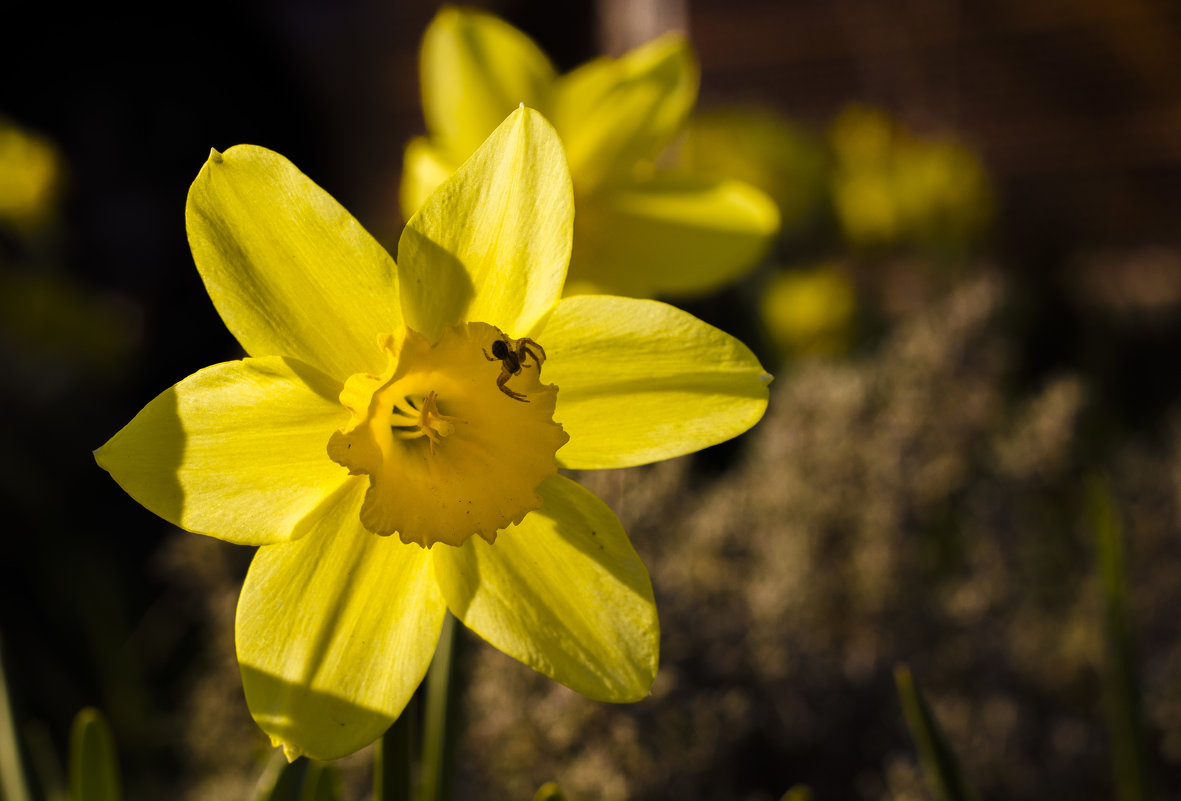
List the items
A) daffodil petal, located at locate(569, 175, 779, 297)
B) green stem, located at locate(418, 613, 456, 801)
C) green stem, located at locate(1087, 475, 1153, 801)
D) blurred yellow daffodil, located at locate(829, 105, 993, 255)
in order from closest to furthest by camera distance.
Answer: green stem, located at locate(418, 613, 456, 801) < green stem, located at locate(1087, 475, 1153, 801) < daffodil petal, located at locate(569, 175, 779, 297) < blurred yellow daffodil, located at locate(829, 105, 993, 255)

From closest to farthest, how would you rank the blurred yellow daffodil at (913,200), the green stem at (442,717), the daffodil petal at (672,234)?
the green stem at (442,717)
the daffodil petal at (672,234)
the blurred yellow daffodil at (913,200)

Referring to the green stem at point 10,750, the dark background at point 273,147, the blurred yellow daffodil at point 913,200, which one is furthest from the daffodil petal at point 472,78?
the blurred yellow daffodil at point 913,200

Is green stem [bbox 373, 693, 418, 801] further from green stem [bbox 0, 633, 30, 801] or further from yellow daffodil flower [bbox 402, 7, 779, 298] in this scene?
yellow daffodil flower [bbox 402, 7, 779, 298]

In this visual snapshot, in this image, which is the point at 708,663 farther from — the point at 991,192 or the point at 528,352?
the point at 991,192

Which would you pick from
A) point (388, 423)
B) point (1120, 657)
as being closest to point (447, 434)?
point (388, 423)

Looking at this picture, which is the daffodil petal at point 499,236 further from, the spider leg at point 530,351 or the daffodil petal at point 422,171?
the daffodil petal at point 422,171

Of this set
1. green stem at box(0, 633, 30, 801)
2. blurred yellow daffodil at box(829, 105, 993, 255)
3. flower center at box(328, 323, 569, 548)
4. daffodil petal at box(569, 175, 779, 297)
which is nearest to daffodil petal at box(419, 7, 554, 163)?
daffodil petal at box(569, 175, 779, 297)

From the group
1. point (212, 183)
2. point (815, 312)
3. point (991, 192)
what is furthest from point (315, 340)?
point (991, 192)
